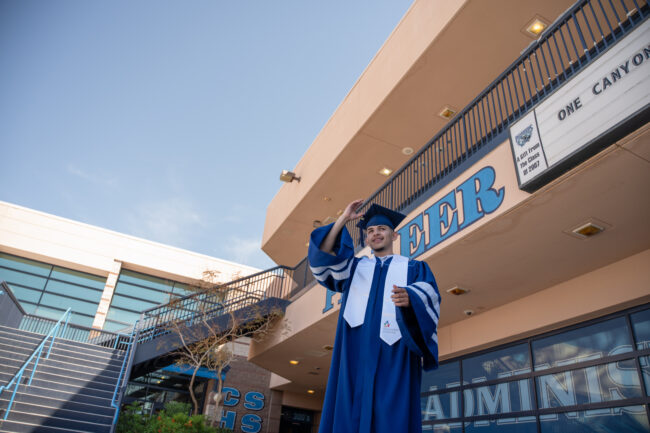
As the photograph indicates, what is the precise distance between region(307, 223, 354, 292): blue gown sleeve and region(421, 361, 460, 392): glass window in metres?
7.13

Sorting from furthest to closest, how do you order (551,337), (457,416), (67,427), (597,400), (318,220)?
(318,220) < (67,427) < (457,416) < (551,337) < (597,400)

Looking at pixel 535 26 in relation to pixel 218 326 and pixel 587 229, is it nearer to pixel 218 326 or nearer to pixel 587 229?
pixel 587 229

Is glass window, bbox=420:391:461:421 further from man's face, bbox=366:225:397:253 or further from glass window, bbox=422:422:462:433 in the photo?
man's face, bbox=366:225:397:253

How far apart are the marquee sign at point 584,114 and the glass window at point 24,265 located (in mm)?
22222

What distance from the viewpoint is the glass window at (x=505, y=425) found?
7.37 metres

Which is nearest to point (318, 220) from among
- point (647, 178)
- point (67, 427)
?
point (67, 427)

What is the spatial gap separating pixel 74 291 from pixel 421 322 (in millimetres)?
23066

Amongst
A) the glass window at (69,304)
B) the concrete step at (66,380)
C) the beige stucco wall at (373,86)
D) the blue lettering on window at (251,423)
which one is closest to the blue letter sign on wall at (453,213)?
the beige stucco wall at (373,86)

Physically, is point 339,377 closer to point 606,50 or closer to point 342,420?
point 342,420

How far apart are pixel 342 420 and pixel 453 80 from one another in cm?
823

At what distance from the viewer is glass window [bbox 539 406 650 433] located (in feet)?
19.5

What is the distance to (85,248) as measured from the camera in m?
22.7

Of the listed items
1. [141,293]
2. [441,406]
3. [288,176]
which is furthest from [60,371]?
[141,293]

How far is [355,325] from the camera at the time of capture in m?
2.71
